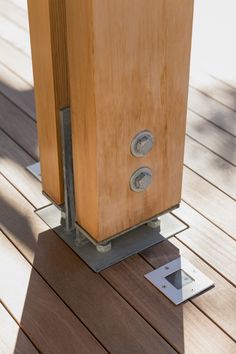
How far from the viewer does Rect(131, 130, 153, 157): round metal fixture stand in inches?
72.6

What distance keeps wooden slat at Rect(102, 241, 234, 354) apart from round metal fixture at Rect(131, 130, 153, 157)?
351 mm

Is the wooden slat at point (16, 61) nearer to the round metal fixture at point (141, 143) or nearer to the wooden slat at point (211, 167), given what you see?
the wooden slat at point (211, 167)

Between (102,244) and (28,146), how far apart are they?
2.24 ft

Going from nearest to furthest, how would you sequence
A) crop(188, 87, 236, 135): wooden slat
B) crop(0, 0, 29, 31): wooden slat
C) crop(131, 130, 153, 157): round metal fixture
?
1. crop(131, 130, 153, 157): round metal fixture
2. crop(188, 87, 236, 135): wooden slat
3. crop(0, 0, 29, 31): wooden slat

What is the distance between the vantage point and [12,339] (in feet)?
5.82

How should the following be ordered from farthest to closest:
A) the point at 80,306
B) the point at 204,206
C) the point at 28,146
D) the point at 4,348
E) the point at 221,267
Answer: the point at 28,146 → the point at 204,206 → the point at 221,267 → the point at 80,306 → the point at 4,348

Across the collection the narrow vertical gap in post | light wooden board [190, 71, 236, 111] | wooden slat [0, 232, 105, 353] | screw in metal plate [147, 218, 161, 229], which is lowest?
light wooden board [190, 71, 236, 111]

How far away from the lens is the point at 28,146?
255cm

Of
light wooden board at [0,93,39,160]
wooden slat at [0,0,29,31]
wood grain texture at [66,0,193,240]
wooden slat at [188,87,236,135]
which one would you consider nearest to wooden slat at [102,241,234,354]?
wood grain texture at [66,0,193,240]

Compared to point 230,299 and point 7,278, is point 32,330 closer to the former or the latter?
point 7,278

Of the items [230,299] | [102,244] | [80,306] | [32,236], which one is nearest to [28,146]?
[32,236]

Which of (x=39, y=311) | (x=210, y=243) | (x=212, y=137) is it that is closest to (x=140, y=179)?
(x=210, y=243)

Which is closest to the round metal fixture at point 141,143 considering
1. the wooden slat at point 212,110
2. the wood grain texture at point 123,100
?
the wood grain texture at point 123,100

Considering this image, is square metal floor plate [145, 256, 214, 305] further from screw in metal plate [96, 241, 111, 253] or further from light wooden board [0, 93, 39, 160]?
light wooden board [0, 93, 39, 160]
